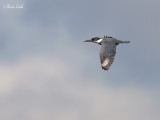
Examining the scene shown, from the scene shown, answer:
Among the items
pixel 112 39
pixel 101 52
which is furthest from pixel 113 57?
pixel 112 39

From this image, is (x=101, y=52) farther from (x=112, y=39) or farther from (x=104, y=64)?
(x=112, y=39)

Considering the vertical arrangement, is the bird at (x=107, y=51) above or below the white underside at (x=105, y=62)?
above

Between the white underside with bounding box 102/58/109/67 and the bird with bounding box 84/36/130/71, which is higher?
the bird with bounding box 84/36/130/71

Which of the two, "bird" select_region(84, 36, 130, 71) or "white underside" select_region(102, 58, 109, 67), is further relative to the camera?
"bird" select_region(84, 36, 130, 71)

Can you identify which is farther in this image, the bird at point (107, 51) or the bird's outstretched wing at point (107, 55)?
the bird at point (107, 51)

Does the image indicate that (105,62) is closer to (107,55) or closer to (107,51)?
(107,55)

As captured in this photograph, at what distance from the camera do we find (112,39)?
58656 millimetres

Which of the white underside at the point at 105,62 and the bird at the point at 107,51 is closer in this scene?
the white underside at the point at 105,62

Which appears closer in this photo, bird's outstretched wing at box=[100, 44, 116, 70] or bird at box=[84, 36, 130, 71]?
bird's outstretched wing at box=[100, 44, 116, 70]

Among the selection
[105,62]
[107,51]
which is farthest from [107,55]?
[105,62]

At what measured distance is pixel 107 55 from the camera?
50781mm

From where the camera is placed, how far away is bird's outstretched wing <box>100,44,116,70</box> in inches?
1924

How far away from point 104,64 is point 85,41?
20863 mm

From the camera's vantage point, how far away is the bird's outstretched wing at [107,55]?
4888 centimetres
